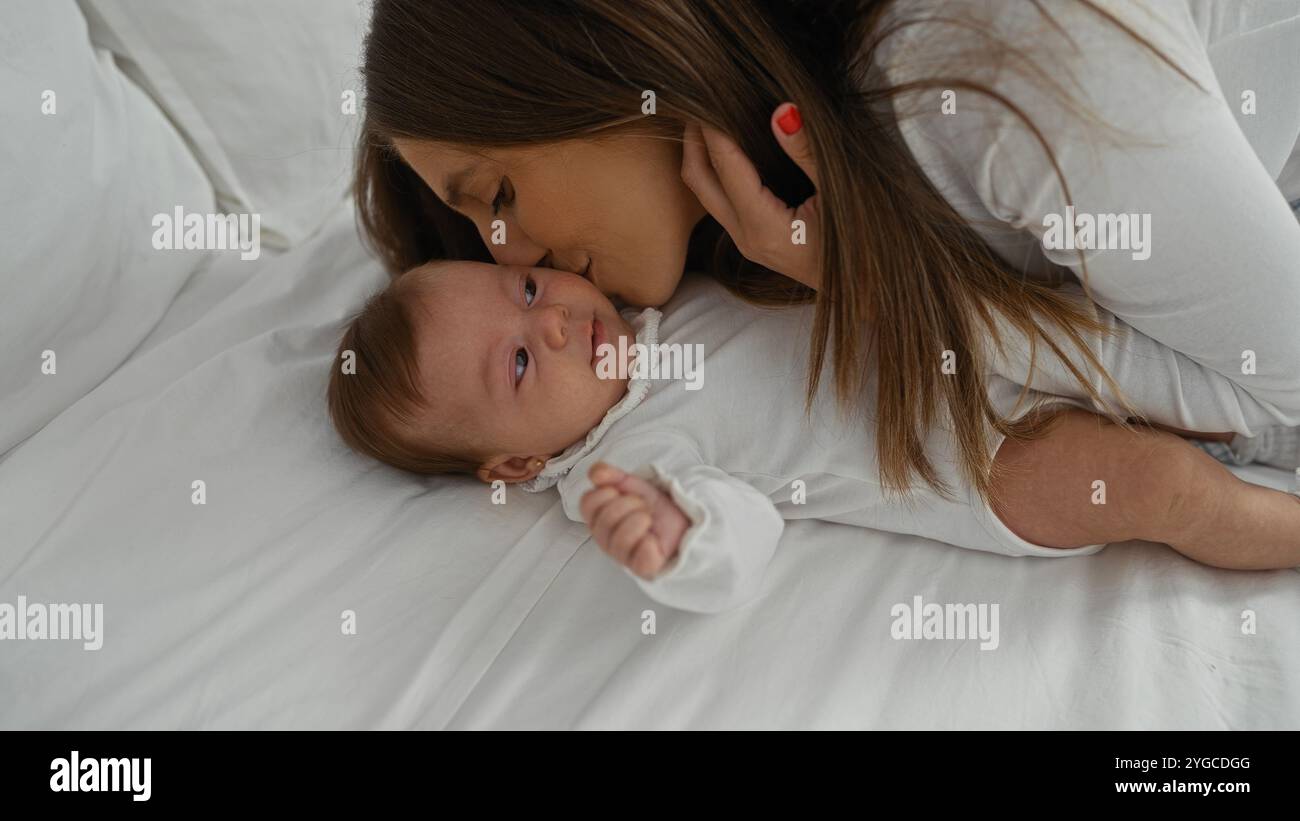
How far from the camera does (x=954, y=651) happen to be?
95 centimetres

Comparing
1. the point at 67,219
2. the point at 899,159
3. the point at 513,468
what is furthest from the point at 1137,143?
the point at 67,219

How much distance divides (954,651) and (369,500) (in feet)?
2.05

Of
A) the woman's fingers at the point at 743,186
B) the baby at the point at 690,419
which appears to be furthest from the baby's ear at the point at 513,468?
the woman's fingers at the point at 743,186

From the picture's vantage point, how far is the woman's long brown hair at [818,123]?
3.10ft

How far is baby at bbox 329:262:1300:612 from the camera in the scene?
104 centimetres

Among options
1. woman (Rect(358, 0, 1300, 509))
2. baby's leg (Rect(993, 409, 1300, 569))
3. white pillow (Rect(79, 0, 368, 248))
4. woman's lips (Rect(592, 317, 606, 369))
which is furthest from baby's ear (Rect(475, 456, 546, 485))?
white pillow (Rect(79, 0, 368, 248))

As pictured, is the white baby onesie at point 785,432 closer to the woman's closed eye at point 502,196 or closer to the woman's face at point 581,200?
the woman's face at point 581,200

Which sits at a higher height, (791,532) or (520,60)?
(520,60)

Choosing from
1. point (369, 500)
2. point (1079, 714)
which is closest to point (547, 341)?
point (369, 500)

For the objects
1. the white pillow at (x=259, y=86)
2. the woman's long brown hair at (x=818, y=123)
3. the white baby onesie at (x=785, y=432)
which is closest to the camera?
the woman's long brown hair at (x=818, y=123)

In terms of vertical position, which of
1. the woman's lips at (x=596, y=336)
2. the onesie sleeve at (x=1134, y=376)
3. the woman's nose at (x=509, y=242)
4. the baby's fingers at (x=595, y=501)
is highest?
the woman's nose at (x=509, y=242)
